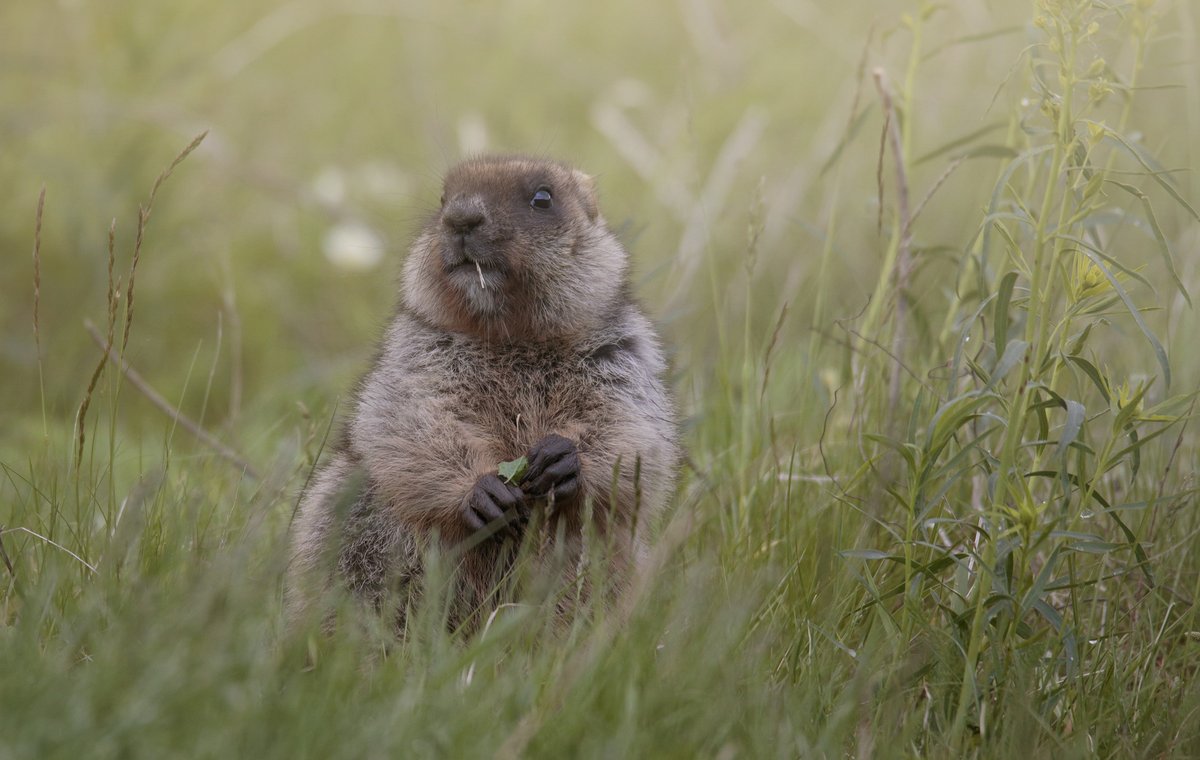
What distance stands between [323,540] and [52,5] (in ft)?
22.0

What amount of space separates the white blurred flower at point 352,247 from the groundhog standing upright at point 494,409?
3171mm

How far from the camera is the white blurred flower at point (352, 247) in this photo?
7828 millimetres

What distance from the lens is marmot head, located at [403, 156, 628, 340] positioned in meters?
4.38

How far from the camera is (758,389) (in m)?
5.95

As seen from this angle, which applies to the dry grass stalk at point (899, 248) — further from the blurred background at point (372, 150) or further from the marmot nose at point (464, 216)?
the marmot nose at point (464, 216)

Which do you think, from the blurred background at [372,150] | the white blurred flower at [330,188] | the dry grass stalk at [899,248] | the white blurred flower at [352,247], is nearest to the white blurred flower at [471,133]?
the blurred background at [372,150]

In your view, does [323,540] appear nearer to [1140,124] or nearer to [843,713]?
[843,713]

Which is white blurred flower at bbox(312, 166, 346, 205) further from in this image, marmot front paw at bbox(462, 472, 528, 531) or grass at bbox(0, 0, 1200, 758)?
marmot front paw at bbox(462, 472, 528, 531)

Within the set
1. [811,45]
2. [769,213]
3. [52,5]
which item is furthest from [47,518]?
[811,45]

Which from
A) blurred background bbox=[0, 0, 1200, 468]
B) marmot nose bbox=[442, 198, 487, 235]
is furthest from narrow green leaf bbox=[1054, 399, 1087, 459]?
blurred background bbox=[0, 0, 1200, 468]

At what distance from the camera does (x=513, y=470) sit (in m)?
3.97

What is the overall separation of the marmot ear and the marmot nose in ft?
2.11

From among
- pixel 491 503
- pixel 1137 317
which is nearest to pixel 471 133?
pixel 491 503

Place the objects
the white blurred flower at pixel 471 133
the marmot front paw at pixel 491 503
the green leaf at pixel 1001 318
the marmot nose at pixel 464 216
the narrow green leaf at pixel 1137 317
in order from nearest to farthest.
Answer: the narrow green leaf at pixel 1137 317 < the green leaf at pixel 1001 318 < the marmot front paw at pixel 491 503 < the marmot nose at pixel 464 216 < the white blurred flower at pixel 471 133
